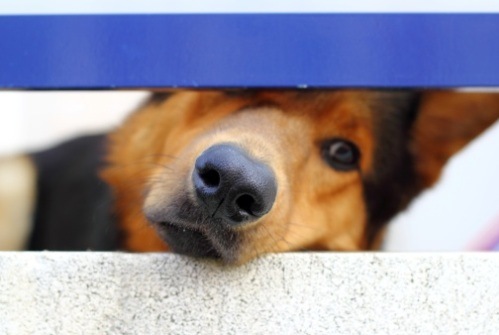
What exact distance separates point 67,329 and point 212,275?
427mm

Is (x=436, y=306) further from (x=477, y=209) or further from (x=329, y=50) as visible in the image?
(x=477, y=209)

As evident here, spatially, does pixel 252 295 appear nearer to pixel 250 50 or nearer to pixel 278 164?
pixel 278 164

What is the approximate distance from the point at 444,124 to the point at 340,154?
0.54m

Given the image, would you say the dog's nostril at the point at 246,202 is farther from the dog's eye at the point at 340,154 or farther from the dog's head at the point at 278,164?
Answer: the dog's eye at the point at 340,154

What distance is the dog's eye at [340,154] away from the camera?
2523mm

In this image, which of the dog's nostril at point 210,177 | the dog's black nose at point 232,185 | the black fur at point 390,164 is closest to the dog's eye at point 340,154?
the black fur at point 390,164

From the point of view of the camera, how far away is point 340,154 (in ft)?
8.45

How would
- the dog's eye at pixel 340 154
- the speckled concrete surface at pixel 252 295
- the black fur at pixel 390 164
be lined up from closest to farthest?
the speckled concrete surface at pixel 252 295, the dog's eye at pixel 340 154, the black fur at pixel 390 164

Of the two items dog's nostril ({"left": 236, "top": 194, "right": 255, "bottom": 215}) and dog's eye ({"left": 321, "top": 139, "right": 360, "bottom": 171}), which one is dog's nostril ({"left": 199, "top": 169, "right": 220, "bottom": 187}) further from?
dog's eye ({"left": 321, "top": 139, "right": 360, "bottom": 171})

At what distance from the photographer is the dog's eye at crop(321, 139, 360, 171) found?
2.52 meters

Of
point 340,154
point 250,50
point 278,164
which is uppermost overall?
point 340,154

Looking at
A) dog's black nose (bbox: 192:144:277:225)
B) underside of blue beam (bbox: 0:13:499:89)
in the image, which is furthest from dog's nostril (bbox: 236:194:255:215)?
underside of blue beam (bbox: 0:13:499:89)

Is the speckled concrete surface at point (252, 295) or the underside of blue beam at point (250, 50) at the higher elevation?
the underside of blue beam at point (250, 50)

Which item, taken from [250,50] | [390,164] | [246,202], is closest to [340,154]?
[390,164]
